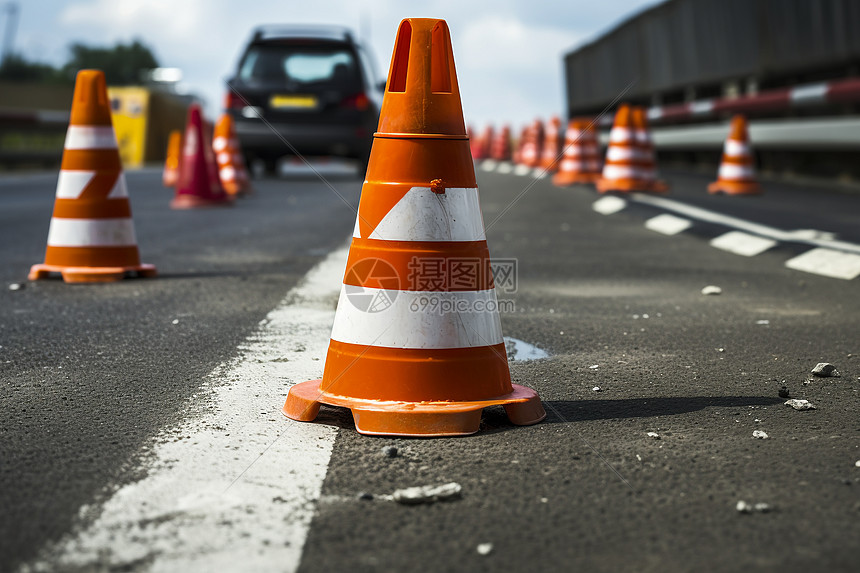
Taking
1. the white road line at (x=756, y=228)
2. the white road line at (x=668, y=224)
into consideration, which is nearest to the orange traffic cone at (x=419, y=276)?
the white road line at (x=756, y=228)

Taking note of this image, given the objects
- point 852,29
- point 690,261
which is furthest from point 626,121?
point 690,261

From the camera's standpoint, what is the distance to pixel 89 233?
6.40m

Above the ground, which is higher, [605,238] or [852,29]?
[852,29]

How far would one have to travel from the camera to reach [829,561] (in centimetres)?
224

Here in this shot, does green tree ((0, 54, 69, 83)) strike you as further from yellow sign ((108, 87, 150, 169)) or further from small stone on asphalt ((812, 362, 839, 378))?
small stone on asphalt ((812, 362, 839, 378))

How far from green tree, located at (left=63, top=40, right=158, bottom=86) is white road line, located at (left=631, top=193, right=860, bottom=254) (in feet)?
419

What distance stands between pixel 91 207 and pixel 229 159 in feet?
29.3

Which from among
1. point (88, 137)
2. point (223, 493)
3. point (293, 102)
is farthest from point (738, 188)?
point (223, 493)

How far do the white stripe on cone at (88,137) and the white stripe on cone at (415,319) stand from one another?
366 centimetres

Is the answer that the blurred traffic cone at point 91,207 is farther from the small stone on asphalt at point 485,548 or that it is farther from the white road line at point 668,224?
the white road line at point 668,224

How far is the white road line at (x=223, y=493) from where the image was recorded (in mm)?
2246

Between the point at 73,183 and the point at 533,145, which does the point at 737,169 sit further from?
the point at 533,145

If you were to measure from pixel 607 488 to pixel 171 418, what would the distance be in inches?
51.5

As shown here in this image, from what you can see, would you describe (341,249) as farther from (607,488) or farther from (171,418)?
(607,488)
